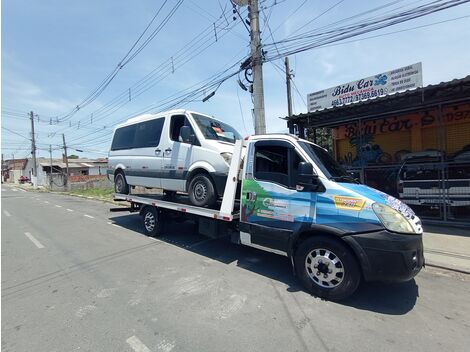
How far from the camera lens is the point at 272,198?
4.64 m

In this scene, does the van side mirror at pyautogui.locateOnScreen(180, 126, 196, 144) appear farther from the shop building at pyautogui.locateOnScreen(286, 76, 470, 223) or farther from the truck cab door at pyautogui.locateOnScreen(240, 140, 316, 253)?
the shop building at pyautogui.locateOnScreen(286, 76, 470, 223)

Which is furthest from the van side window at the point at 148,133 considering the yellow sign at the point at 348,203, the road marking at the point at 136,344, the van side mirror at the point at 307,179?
the road marking at the point at 136,344

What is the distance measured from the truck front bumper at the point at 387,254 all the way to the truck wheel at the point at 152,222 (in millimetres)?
Result: 4962

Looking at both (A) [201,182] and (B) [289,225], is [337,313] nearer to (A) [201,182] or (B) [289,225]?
(B) [289,225]

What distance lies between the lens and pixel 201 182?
6.02 metres

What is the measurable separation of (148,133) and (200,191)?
2.44m

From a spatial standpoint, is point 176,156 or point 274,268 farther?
point 176,156

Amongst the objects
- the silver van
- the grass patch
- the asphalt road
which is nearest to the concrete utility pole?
the silver van

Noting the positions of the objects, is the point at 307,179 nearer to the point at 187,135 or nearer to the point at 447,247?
the point at 187,135

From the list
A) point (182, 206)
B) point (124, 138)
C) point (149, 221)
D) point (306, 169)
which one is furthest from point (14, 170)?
point (306, 169)

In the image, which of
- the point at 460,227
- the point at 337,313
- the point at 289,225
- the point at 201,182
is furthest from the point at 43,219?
the point at 460,227

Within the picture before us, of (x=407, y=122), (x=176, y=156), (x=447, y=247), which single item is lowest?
(x=447, y=247)

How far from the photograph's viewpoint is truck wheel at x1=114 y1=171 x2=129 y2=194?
8.31 meters

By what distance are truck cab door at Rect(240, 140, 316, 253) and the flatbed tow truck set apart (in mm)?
15
